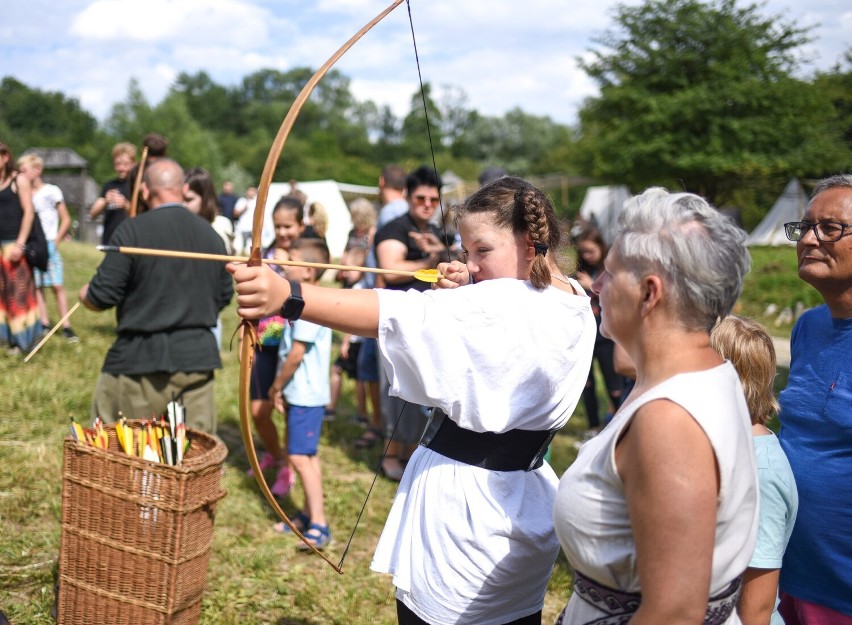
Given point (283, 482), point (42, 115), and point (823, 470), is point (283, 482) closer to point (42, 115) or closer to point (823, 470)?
point (823, 470)

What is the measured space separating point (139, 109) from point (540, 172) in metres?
31.9

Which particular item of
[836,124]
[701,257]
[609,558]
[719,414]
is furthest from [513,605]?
[836,124]

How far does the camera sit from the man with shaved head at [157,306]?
3.59 m

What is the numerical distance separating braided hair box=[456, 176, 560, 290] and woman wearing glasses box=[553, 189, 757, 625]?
46 centimetres

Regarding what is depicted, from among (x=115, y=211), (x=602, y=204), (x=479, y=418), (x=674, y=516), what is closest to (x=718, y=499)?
(x=674, y=516)

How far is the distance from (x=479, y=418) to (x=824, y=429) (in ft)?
3.32

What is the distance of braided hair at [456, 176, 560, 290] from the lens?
6.18 feet

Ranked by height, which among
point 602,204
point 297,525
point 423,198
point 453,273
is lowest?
point 297,525

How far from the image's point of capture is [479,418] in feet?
5.75

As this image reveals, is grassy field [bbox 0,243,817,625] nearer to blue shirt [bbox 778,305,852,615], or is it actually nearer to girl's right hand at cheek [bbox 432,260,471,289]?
blue shirt [bbox 778,305,852,615]

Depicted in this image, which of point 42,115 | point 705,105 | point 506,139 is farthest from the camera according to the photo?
point 42,115

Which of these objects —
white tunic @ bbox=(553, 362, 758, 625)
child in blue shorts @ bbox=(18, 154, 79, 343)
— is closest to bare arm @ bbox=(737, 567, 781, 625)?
white tunic @ bbox=(553, 362, 758, 625)

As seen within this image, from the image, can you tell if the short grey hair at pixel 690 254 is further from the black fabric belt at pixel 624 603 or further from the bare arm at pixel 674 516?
the black fabric belt at pixel 624 603

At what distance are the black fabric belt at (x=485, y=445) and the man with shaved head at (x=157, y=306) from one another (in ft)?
7.06
